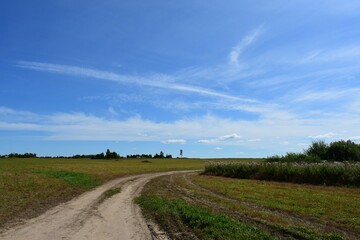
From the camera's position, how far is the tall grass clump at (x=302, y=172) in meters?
24.0

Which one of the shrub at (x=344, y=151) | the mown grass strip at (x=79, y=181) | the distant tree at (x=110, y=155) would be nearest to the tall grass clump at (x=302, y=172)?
the shrub at (x=344, y=151)

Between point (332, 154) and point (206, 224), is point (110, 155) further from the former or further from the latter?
point (206, 224)

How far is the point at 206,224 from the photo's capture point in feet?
31.5

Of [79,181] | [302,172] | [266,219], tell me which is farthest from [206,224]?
[302,172]

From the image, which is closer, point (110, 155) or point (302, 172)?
point (302, 172)

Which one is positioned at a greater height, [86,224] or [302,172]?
[302,172]

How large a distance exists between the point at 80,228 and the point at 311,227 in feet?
26.8

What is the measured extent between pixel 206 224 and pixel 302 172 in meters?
21.3

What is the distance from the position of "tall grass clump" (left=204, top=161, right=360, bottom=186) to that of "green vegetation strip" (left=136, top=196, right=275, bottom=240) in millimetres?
18364

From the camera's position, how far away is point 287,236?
8312 millimetres

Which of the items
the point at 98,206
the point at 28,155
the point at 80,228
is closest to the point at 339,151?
the point at 98,206

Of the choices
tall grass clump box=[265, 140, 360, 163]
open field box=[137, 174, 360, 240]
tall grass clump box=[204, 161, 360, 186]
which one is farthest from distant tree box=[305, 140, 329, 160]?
open field box=[137, 174, 360, 240]

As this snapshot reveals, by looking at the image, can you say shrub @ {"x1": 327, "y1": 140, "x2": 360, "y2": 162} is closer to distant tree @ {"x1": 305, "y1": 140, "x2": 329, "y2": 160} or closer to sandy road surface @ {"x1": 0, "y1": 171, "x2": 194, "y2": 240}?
distant tree @ {"x1": 305, "y1": 140, "x2": 329, "y2": 160}

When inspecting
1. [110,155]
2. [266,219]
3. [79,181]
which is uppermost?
[110,155]
